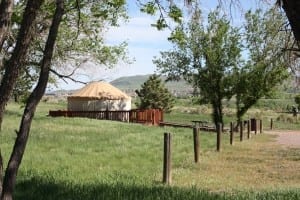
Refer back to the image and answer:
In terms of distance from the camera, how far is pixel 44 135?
75.0 feet

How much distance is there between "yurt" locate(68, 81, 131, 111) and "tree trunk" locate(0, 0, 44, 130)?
142ft

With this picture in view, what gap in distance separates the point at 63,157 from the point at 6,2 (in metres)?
9.21

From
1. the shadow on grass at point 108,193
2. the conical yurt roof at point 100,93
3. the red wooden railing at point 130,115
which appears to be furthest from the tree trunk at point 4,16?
the conical yurt roof at point 100,93

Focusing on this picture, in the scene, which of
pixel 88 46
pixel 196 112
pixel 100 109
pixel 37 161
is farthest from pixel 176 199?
pixel 196 112

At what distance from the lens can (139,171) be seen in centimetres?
1366

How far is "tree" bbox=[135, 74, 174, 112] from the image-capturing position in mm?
73438

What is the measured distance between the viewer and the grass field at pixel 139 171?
9234 millimetres

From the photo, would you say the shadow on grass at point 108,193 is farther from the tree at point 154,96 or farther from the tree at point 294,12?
the tree at point 154,96

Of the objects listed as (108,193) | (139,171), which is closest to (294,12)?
(108,193)

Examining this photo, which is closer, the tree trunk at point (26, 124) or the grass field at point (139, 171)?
the tree trunk at point (26, 124)

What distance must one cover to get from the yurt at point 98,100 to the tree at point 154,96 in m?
20.3

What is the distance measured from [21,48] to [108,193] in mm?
3026

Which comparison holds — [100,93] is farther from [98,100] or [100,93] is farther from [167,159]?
[167,159]

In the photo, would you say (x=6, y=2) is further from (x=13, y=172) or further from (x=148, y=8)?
(x=148, y=8)
